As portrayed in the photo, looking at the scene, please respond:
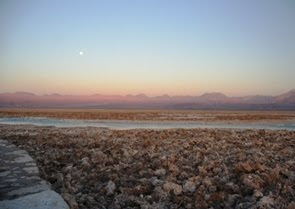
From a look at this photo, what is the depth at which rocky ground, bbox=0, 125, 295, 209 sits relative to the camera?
27.6 feet

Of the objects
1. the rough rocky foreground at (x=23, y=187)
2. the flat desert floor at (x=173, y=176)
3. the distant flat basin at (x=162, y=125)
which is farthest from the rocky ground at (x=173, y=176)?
the distant flat basin at (x=162, y=125)

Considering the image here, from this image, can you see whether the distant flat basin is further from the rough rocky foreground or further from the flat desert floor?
the rough rocky foreground

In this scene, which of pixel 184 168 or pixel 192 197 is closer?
pixel 192 197

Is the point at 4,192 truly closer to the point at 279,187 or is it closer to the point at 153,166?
the point at 153,166

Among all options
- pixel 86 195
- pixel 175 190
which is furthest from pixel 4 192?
pixel 175 190

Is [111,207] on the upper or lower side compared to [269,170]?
lower

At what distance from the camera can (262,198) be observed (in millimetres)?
7871

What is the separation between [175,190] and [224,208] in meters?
1.39

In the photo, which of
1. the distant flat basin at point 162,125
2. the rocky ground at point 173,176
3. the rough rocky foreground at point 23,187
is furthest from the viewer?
the distant flat basin at point 162,125

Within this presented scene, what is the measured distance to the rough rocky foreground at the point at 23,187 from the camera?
7801 mm

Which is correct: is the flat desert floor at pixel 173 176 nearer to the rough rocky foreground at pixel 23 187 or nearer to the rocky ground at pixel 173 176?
the rocky ground at pixel 173 176

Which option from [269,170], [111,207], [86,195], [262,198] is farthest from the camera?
[269,170]

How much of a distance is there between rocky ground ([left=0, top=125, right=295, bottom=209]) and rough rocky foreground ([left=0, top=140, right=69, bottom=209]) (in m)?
0.39

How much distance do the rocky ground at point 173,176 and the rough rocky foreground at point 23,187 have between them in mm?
391
